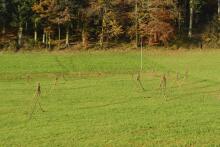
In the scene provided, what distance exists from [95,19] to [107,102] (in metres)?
37.0

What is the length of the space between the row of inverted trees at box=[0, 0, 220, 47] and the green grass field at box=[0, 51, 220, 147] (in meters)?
7.07

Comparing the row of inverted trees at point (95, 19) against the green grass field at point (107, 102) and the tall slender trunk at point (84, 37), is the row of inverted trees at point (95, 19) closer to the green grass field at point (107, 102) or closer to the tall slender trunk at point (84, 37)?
the tall slender trunk at point (84, 37)

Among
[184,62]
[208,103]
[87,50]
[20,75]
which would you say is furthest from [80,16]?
[208,103]

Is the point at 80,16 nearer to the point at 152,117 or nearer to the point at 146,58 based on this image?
the point at 146,58

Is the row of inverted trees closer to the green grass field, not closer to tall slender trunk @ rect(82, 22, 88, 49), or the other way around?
tall slender trunk @ rect(82, 22, 88, 49)

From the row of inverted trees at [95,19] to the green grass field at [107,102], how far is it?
7.07 meters

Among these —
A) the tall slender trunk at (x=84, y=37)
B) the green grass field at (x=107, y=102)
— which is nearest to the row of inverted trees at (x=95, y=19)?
the tall slender trunk at (x=84, y=37)

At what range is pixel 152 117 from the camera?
973 inches

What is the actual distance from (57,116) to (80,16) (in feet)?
136

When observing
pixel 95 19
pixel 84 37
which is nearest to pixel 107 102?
pixel 84 37

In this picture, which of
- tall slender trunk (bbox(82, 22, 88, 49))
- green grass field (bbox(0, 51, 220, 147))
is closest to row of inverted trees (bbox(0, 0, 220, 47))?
tall slender trunk (bbox(82, 22, 88, 49))

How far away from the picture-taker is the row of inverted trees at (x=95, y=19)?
205 ft

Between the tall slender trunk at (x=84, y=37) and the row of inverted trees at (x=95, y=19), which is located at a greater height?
the row of inverted trees at (x=95, y=19)

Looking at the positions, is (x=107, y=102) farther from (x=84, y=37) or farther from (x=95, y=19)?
(x=95, y=19)
